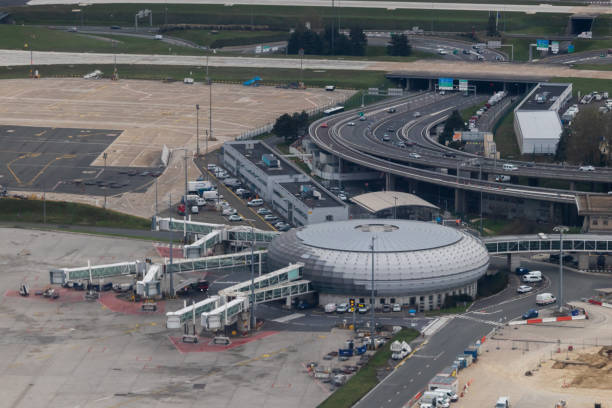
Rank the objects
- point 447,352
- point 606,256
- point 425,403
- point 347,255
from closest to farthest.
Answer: point 425,403
point 447,352
point 347,255
point 606,256

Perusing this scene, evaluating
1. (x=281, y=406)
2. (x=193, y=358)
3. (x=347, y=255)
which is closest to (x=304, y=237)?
(x=347, y=255)

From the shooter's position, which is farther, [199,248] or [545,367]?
[199,248]

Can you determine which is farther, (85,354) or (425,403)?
(85,354)

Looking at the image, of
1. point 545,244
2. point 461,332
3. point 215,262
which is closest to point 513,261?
point 545,244

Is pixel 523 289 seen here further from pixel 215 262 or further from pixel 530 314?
pixel 215 262

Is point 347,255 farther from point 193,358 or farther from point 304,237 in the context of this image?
point 193,358

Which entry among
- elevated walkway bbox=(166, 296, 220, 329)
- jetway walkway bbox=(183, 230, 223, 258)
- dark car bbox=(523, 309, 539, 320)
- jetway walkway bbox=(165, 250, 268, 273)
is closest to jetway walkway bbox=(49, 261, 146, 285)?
jetway walkway bbox=(165, 250, 268, 273)

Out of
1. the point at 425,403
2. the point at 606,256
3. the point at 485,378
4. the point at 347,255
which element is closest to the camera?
the point at 425,403
